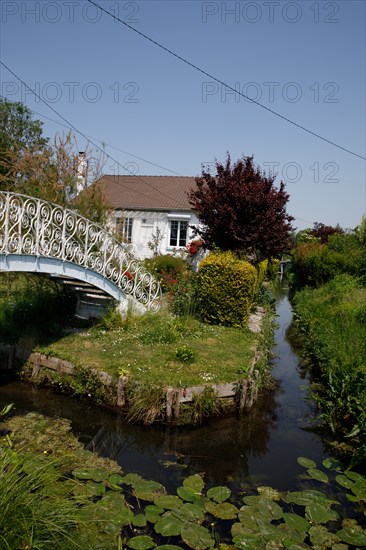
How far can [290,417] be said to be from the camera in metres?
8.19

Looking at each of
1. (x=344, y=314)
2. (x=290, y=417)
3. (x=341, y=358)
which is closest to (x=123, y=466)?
Answer: (x=290, y=417)

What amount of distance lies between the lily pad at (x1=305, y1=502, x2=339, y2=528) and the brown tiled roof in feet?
68.2

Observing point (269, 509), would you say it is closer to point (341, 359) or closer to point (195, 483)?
point (195, 483)

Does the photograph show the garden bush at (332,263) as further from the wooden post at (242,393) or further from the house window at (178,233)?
the wooden post at (242,393)

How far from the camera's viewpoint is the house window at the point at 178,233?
25203 millimetres

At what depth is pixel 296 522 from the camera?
4.74 metres

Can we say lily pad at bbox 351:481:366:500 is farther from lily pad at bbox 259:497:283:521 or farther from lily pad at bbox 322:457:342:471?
lily pad at bbox 259:497:283:521

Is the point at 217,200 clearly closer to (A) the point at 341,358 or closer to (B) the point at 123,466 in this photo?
(A) the point at 341,358

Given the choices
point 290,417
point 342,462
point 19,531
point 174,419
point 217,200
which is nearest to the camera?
point 19,531

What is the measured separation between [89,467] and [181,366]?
9.53 feet

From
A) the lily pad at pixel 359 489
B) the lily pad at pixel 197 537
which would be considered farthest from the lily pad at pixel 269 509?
the lily pad at pixel 359 489

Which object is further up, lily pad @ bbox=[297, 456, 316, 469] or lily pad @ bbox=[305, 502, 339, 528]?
lily pad @ bbox=[297, 456, 316, 469]

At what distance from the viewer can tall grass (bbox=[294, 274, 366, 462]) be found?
704 cm

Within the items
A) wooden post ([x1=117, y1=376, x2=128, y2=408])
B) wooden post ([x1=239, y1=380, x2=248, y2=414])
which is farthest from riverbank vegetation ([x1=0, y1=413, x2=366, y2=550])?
wooden post ([x1=239, y1=380, x2=248, y2=414])
